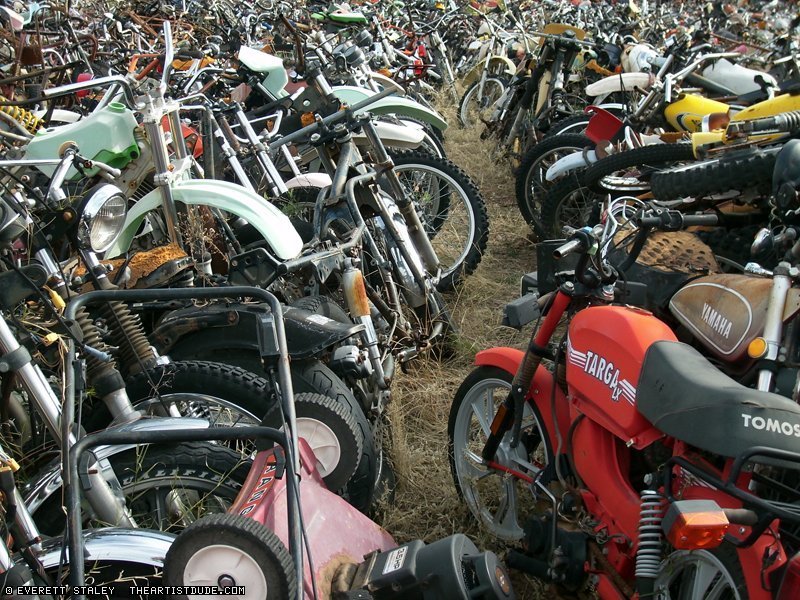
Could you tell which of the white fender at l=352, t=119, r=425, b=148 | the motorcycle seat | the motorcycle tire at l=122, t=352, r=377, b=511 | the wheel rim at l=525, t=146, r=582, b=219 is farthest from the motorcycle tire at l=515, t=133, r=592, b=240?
the motorcycle seat

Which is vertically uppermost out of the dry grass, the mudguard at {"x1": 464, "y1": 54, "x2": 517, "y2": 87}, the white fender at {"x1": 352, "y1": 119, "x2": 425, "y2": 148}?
the mudguard at {"x1": 464, "y1": 54, "x2": 517, "y2": 87}

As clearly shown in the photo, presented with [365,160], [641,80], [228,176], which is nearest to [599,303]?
[365,160]

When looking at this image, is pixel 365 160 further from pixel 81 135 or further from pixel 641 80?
pixel 641 80

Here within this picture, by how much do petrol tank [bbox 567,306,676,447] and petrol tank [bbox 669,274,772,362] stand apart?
0.42 ft

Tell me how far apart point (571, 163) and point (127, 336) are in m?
3.10

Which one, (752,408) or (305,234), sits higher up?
(752,408)

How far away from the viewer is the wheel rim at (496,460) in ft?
8.66

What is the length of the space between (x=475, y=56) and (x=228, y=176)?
7.15 meters

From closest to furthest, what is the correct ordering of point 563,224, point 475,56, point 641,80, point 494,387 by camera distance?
1. point 494,387
2. point 563,224
3. point 641,80
4. point 475,56

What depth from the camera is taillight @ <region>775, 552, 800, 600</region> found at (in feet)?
4.75

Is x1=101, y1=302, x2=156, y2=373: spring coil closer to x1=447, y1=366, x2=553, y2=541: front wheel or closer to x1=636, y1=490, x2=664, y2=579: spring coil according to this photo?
x1=447, y1=366, x2=553, y2=541: front wheel

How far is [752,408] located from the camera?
158cm

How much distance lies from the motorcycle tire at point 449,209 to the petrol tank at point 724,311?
96.5 inches

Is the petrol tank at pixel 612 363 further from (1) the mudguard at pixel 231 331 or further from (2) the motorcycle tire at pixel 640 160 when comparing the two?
(2) the motorcycle tire at pixel 640 160
